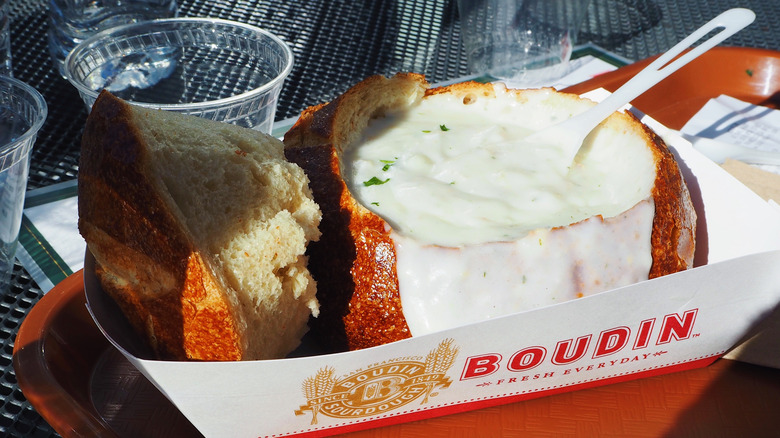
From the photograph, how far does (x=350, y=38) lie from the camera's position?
246cm

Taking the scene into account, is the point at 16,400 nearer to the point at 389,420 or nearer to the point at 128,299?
the point at 128,299

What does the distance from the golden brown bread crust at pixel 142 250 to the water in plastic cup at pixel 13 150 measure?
1.07 feet

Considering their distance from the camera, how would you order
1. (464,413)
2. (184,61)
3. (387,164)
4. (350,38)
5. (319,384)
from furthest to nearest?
1. (350,38)
2. (184,61)
3. (387,164)
4. (464,413)
5. (319,384)

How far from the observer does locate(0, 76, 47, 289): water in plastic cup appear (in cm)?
128

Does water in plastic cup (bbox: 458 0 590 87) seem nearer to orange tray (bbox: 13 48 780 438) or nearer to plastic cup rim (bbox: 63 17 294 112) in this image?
plastic cup rim (bbox: 63 17 294 112)

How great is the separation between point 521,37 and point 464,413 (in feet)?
5.02

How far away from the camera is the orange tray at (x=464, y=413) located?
1.06 m

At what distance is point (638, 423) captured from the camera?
1096mm

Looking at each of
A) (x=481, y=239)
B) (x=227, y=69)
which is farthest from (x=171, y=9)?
(x=481, y=239)

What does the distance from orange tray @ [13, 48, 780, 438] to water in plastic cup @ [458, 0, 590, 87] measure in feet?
4.22

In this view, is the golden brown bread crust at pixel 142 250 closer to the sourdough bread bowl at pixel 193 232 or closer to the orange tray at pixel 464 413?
the sourdough bread bowl at pixel 193 232

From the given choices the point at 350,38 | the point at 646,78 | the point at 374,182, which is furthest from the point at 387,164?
the point at 350,38

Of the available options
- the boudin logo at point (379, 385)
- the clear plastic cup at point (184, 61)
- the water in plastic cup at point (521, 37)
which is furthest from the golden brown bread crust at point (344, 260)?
the water in plastic cup at point (521, 37)

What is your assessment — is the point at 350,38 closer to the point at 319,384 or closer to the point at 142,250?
the point at 142,250
